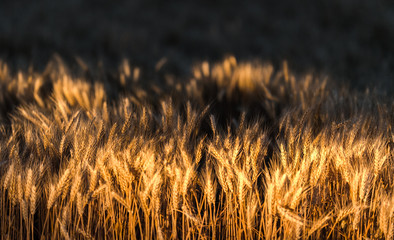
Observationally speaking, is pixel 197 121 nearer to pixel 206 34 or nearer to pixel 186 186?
pixel 186 186

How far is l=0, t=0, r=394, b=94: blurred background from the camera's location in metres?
3.98

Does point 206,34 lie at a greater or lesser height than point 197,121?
greater

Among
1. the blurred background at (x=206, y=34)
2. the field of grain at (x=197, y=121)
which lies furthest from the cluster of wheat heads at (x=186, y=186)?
the blurred background at (x=206, y=34)

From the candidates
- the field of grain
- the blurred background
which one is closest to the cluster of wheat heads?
the field of grain

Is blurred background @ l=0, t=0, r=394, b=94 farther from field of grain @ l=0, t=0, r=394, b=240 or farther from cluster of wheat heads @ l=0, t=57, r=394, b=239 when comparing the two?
cluster of wheat heads @ l=0, t=57, r=394, b=239

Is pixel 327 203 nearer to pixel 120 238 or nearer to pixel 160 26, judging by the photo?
pixel 120 238

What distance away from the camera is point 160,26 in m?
5.30

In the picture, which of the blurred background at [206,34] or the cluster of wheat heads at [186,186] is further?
the blurred background at [206,34]

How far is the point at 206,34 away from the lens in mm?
5016

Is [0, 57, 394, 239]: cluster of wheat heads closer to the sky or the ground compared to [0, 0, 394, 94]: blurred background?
closer to the ground

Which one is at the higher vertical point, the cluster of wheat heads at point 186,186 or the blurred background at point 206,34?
the blurred background at point 206,34

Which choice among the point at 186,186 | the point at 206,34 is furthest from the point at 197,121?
the point at 206,34

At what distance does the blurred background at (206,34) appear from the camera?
398cm

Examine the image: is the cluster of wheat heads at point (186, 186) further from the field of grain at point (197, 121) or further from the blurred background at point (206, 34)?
the blurred background at point (206, 34)
